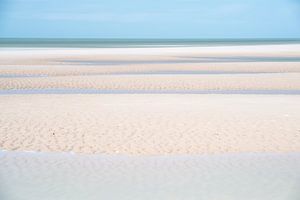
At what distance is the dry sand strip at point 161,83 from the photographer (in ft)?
46.1

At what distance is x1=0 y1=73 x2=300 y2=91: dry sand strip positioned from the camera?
14.1 m

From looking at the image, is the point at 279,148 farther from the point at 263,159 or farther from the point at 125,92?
the point at 125,92

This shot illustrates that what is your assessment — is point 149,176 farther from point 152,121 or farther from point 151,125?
point 152,121

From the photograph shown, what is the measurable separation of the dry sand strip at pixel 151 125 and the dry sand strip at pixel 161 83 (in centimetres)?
271

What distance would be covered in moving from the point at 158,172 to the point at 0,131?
3.23 metres

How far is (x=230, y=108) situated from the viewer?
9.91 metres

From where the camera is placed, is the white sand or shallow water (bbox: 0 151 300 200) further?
the white sand

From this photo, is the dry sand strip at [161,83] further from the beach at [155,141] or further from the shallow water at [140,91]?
the beach at [155,141]

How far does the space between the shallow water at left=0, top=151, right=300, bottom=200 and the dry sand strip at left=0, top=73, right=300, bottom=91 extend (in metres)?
7.42

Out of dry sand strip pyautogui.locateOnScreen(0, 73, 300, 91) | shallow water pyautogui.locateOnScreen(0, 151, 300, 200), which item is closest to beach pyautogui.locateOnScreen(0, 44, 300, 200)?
shallow water pyautogui.locateOnScreen(0, 151, 300, 200)

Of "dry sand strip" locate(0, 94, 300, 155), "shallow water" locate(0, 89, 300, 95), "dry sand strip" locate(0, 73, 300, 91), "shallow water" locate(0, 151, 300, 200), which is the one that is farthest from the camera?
"dry sand strip" locate(0, 73, 300, 91)

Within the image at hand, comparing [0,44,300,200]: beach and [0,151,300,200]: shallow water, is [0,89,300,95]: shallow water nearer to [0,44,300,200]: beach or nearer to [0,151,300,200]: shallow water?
[0,44,300,200]: beach

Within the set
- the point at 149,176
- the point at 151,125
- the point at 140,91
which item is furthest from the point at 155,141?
the point at 140,91

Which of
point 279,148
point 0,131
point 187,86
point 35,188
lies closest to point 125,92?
point 187,86
